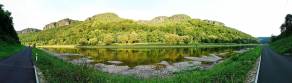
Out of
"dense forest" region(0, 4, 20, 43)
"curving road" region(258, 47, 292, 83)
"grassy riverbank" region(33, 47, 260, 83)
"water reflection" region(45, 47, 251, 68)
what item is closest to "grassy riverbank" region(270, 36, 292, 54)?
"water reflection" region(45, 47, 251, 68)

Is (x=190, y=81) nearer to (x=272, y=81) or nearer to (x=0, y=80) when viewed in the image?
(x=272, y=81)

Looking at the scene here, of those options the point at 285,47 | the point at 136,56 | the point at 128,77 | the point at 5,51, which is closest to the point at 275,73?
the point at 128,77

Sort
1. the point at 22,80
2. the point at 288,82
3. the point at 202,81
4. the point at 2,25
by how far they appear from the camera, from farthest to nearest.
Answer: the point at 2,25 < the point at 202,81 < the point at 22,80 < the point at 288,82

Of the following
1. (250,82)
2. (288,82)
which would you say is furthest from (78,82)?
(288,82)

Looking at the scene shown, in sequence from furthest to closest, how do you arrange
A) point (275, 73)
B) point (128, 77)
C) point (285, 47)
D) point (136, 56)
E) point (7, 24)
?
point (7, 24) → point (136, 56) → point (285, 47) → point (128, 77) → point (275, 73)

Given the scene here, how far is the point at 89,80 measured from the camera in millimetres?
23797

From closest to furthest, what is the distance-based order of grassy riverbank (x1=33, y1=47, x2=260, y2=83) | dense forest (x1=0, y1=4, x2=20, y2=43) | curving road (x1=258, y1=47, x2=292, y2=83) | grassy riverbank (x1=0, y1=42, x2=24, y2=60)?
1. curving road (x1=258, y1=47, x2=292, y2=83)
2. grassy riverbank (x1=33, y1=47, x2=260, y2=83)
3. grassy riverbank (x1=0, y1=42, x2=24, y2=60)
4. dense forest (x1=0, y1=4, x2=20, y2=43)

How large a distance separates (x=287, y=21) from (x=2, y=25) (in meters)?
90.1

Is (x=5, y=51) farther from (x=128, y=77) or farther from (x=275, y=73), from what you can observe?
(x=275, y=73)

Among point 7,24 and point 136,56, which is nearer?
point 136,56

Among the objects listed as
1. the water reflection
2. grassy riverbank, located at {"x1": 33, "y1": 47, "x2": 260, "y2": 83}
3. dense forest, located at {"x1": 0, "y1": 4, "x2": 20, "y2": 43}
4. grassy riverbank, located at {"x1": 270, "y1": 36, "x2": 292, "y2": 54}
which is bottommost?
the water reflection

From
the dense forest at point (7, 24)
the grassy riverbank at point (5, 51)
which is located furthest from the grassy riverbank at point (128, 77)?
the dense forest at point (7, 24)

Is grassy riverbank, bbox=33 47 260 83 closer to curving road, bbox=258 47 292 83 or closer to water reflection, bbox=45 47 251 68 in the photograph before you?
curving road, bbox=258 47 292 83

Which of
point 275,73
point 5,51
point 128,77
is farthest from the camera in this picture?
point 5,51
